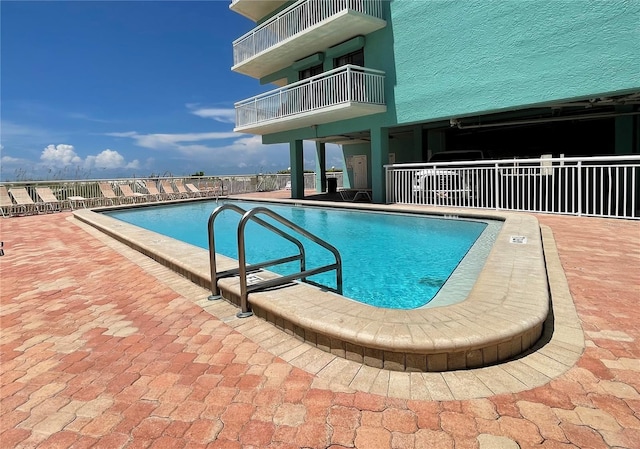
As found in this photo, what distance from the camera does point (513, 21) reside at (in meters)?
10.0

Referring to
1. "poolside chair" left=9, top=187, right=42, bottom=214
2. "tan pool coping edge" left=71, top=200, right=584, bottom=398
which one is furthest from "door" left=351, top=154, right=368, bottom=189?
"tan pool coping edge" left=71, top=200, right=584, bottom=398

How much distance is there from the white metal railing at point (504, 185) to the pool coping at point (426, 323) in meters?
7.42

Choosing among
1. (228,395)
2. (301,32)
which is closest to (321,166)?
(301,32)

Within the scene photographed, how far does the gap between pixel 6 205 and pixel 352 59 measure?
15.7 meters

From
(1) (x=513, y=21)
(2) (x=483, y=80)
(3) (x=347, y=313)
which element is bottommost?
(3) (x=347, y=313)

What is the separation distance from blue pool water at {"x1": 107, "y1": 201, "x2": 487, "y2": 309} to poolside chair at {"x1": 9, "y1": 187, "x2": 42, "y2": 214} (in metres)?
5.63

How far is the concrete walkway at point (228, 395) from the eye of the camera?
187 cm

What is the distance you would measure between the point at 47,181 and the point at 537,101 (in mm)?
20572

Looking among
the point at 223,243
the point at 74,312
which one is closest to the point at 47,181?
the point at 223,243

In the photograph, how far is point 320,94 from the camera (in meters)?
13.9

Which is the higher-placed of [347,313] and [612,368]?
[347,313]

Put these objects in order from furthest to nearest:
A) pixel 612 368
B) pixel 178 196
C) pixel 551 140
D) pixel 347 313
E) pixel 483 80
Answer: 1. pixel 178 196
2. pixel 551 140
3. pixel 483 80
4. pixel 347 313
5. pixel 612 368

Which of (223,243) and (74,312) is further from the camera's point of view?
(223,243)

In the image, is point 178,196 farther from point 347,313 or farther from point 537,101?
point 347,313
